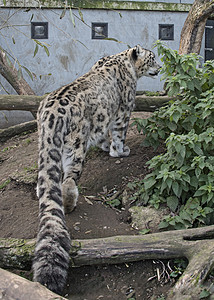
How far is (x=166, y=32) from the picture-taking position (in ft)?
34.0

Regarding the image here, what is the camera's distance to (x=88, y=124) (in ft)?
15.1

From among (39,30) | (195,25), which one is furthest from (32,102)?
(39,30)

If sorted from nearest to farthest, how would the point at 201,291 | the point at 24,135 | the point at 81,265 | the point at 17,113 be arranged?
1. the point at 201,291
2. the point at 81,265
3. the point at 24,135
4. the point at 17,113

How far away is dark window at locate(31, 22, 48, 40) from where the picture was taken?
971cm

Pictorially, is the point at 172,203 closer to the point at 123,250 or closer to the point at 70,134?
the point at 123,250

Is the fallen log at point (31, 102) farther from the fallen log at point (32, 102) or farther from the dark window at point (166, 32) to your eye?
the dark window at point (166, 32)

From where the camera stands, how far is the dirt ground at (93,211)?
334cm

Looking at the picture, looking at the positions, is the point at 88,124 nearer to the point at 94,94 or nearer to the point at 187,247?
the point at 94,94

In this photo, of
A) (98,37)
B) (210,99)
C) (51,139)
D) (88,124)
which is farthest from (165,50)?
(98,37)

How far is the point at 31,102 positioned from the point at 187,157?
315cm

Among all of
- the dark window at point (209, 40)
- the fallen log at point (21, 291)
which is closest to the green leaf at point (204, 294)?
the fallen log at point (21, 291)

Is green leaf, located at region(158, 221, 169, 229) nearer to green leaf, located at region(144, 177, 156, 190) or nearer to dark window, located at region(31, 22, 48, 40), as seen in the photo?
green leaf, located at region(144, 177, 156, 190)

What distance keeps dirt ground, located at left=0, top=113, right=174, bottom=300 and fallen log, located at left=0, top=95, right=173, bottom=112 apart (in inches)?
21.1

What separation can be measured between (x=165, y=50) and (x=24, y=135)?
13.1 feet
